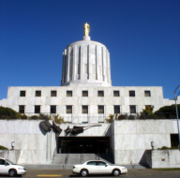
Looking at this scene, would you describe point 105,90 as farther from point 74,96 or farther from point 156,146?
point 156,146

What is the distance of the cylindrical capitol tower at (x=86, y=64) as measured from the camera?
49.7 m

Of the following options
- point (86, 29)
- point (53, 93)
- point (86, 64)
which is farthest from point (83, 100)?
point (86, 29)

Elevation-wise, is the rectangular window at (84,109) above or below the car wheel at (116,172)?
above

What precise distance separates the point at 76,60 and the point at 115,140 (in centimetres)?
2859

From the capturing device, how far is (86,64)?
5091 cm

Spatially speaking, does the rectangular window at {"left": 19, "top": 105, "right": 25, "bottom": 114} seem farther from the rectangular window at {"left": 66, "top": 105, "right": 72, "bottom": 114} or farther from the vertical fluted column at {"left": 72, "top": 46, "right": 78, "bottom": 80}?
the vertical fluted column at {"left": 72, "top": 46, "right": 78, "bottom": 80}

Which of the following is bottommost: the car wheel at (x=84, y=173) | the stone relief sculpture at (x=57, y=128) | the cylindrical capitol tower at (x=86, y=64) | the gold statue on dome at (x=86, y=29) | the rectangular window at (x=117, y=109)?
the car wheel at (x=84, y=173)

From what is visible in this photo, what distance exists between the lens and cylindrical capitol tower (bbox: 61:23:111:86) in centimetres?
4972

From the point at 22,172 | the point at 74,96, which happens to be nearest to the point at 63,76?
the point at 74,96

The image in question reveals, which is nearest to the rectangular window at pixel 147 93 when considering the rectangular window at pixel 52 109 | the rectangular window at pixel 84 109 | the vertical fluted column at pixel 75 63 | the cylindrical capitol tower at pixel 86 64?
the cylindrical capitol tower at pixel 86 64

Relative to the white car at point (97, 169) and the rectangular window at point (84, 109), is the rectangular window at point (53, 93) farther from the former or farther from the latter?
the white car at point (97, 169)

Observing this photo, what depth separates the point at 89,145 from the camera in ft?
137

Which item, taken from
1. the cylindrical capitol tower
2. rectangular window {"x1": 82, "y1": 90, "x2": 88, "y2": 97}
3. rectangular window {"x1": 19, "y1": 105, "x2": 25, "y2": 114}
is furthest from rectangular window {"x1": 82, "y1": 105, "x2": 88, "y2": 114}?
rectangular window {"x1": 19, "y1": 105, "x2": 25, "y2": 114}

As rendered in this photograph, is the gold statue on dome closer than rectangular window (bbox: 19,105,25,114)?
No
